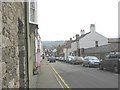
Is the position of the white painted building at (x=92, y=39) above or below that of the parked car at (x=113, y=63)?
above

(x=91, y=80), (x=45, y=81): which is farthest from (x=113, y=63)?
(x=45, y=81)

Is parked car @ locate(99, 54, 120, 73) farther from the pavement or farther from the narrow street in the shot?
the pavement

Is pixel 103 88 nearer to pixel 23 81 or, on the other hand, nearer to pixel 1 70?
pixel 23 81

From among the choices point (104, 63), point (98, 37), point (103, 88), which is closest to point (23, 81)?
point (103, 88)

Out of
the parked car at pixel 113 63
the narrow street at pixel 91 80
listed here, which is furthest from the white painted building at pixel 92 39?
the narrow street at pixel 91 80

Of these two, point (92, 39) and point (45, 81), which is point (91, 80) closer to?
point (45, 81)

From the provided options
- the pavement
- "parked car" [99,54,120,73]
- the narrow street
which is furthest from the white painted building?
the pavement

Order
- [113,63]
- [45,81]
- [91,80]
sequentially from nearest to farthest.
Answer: [45,81], [91,80], [113,63]

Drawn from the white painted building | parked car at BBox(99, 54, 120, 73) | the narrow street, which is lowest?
the narrow street

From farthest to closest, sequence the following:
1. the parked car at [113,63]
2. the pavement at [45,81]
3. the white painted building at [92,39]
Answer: the white painted building at [92,39] < the parked car at [113,63] < the pavement at [45,81]

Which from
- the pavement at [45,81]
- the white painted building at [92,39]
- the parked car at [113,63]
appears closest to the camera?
the pavement at [45,81]

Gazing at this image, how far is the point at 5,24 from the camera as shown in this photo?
545cm

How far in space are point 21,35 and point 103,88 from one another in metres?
7.07

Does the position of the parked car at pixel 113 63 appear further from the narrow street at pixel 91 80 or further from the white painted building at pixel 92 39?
the white painted building at pixel 92 39
